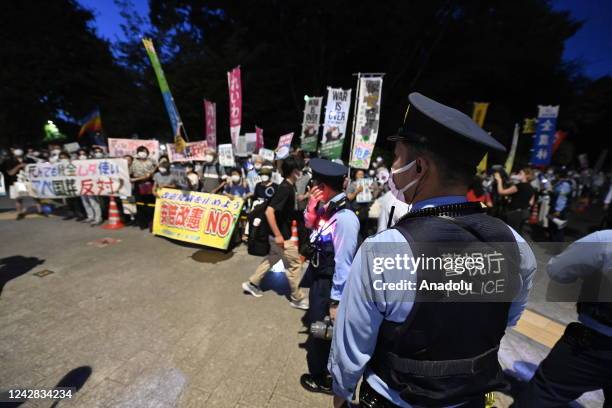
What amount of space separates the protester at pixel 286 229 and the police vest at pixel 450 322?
2.70 metres

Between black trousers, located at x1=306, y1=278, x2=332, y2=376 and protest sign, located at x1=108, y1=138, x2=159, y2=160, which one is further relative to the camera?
protest sign, located at x1=108, y1=138, x2=159, y2=160

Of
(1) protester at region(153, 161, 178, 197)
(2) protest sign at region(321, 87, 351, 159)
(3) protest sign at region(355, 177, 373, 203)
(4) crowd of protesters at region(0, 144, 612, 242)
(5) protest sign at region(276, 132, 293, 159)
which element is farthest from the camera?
(5) protest sign at region(276, 132, 293, 159)

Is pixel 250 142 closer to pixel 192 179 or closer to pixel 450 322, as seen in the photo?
pixel 192 179

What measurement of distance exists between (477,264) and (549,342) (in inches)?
149

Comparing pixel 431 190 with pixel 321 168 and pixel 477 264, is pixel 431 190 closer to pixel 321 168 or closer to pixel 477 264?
pixel 477 264

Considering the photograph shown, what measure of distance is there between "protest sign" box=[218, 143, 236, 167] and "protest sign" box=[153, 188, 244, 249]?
3.57 m

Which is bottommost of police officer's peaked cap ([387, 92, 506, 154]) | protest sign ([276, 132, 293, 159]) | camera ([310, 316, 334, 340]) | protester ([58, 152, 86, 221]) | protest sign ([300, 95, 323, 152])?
protester ([58, 152, 86, 221])

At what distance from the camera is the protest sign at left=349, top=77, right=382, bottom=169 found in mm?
8070

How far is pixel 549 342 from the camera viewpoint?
139 inches

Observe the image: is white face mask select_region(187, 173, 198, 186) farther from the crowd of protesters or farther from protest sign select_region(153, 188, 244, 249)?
protest sign select_region(153, 188, 244, 249)

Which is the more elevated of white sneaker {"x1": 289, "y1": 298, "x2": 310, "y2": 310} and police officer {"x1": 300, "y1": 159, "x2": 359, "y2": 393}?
police officer {"x1": 300, "y1": 159, "x2": 359, "y2": 393}

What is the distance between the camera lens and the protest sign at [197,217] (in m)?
6.10

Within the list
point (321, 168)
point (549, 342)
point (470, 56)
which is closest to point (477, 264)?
point (321, 168)

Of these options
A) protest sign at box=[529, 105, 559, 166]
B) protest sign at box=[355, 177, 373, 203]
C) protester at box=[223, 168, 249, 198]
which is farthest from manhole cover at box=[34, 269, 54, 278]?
protest sign at box=[529, 105, 559, 166]
